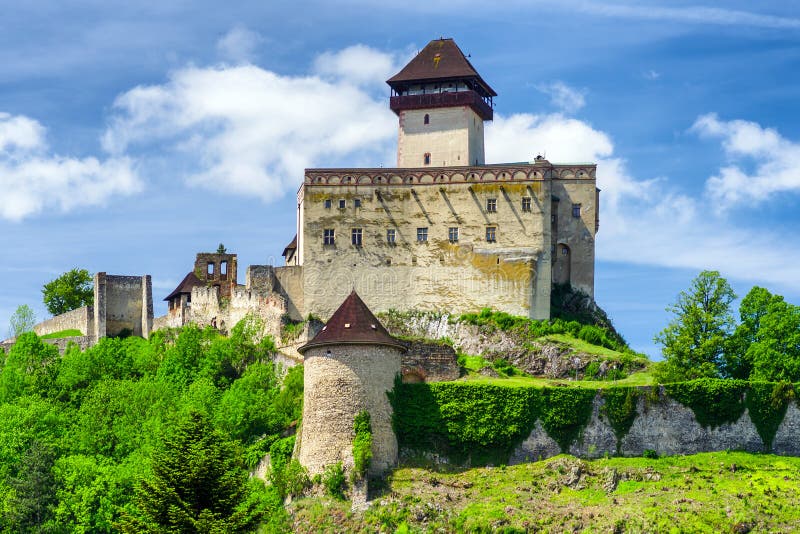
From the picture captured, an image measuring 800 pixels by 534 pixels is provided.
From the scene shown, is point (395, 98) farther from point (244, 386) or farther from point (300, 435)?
point (300, 435)

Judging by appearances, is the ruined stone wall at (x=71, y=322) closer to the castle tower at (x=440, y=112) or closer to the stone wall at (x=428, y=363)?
the castle tower at (x=440, y=112)

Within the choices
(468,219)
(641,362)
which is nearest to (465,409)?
(641,362)

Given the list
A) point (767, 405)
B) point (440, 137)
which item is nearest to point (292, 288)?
point (440, 137)

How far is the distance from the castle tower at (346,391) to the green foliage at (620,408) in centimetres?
870

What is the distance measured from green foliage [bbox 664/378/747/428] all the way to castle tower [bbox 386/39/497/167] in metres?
23.4

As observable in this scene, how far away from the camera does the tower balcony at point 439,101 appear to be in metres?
85.5

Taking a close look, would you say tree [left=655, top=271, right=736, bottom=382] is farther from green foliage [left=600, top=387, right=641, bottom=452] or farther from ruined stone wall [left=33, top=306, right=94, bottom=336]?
ruined stone wall [left=33, top=306, right=94, bottom=336]

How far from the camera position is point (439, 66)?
86875 millimetres

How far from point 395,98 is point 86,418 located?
24.2 m

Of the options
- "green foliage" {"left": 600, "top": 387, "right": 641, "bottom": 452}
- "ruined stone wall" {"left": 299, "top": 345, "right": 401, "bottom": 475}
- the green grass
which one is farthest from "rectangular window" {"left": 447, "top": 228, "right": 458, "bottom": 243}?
the green grass

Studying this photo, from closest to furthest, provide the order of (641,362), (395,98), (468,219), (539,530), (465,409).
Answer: (539,530) → (465,409) → (641,362) → (468,219) → (395,98)

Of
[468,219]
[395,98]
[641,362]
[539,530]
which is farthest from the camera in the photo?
[395,98]

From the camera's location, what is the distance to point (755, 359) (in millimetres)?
69000

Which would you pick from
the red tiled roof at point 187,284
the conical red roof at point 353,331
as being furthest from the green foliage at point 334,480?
the red tiled roof at point 187,284
